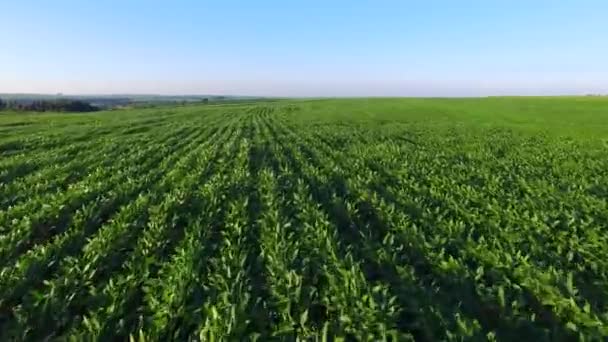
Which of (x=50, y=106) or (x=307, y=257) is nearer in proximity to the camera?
(x=307, y=257)

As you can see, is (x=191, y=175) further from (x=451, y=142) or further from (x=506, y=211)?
(x=451, y=142)

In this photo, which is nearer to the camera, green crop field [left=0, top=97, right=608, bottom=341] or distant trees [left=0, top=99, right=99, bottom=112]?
green crop field [left=0, top=97, right=608, bottom=341]

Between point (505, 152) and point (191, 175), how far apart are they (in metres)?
13.9

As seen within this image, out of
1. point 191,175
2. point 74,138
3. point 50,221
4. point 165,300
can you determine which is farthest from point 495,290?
point 74,138

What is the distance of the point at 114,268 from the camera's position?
6.17 meters

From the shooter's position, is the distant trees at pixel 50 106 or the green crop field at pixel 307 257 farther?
the distant trees at pixel 50 106

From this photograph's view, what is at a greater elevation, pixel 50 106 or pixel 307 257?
pixel 50 106

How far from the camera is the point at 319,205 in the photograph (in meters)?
8.67

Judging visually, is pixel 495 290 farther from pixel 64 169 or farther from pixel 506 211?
pixel 64 169

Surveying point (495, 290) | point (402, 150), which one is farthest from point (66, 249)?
point (402, 150)

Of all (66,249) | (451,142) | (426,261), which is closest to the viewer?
(426,261)

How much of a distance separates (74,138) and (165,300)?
83.0ft

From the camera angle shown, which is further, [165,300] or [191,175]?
[191,175]

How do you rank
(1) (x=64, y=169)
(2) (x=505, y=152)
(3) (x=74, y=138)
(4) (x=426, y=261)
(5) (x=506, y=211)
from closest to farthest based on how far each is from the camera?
(4) (x=426, y=261) → (5) (x=506, y=211) → (1) (x=64, y=169) → (2) (x=505, y=152) → (3) (x=74, y=138)
